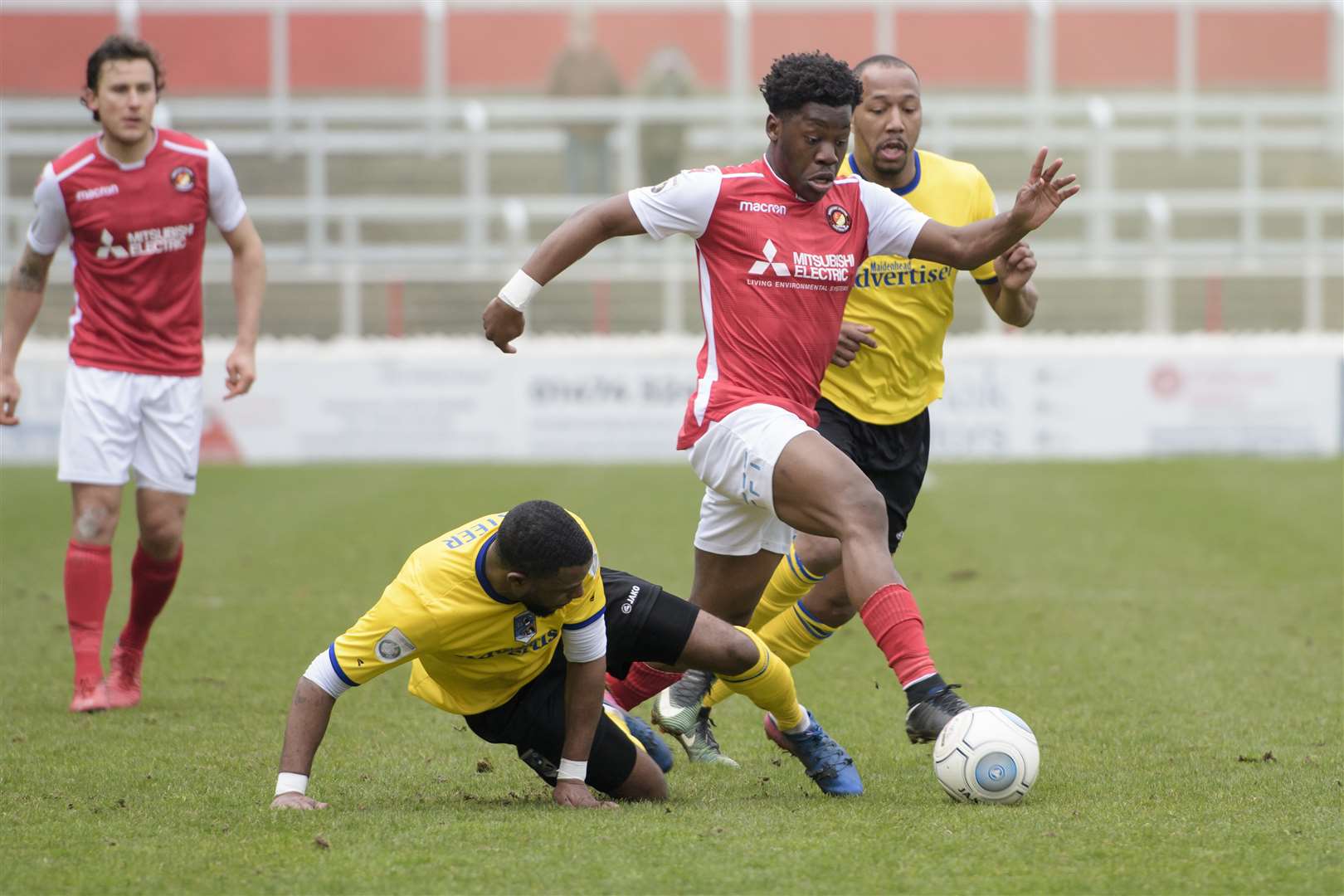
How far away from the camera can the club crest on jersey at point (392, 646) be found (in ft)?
14.5

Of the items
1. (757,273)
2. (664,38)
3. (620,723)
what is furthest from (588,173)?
(620,723)

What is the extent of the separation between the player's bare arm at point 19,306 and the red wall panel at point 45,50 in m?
21.3

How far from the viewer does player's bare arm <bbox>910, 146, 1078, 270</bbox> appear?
16.1 feet

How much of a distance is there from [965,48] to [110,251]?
24.6m

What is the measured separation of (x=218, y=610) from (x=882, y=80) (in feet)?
15.7

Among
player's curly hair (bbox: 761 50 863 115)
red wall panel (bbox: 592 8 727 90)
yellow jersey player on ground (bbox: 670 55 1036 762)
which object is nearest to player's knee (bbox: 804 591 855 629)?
yellow jersey player on ground (bbox: 670 55 1036 762)

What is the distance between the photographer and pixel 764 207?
503 centimetres

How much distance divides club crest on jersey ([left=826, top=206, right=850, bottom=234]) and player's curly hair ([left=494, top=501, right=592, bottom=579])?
51.1 inches

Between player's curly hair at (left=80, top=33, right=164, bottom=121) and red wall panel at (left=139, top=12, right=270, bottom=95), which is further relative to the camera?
red wall panel at (left=139, top=12, right=270, bottom=95)

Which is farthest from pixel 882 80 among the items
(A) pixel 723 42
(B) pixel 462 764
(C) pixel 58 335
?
(A) pixel 723 42

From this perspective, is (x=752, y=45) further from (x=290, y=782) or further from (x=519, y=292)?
(x=290, y=782)

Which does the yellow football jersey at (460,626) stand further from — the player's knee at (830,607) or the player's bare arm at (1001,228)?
the player's bare arm at (1001,228)

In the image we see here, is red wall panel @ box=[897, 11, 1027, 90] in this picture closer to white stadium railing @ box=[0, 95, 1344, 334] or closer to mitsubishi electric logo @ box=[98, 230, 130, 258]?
white stadium railing @ box=[0, 95, 1344, 334]

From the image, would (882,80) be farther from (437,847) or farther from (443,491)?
(443,491)
